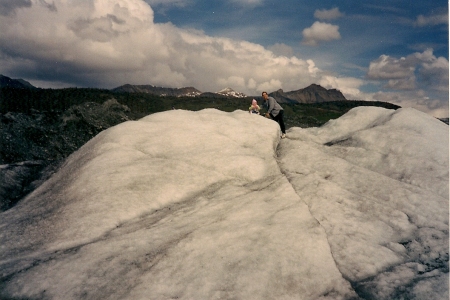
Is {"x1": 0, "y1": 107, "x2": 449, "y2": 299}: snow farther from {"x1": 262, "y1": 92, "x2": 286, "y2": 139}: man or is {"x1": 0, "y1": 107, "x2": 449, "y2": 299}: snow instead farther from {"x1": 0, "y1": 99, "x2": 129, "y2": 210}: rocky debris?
{"x1": 0, "y1": 99, "x2": 129, "y2": 210}: rocky debris

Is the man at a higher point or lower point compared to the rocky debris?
higher

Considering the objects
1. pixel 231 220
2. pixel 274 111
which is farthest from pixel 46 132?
pixel 231 220

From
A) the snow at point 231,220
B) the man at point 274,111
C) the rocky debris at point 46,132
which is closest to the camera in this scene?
the snow at point 231,220

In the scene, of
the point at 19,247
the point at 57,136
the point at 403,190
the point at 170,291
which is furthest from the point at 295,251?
the point at 57,136

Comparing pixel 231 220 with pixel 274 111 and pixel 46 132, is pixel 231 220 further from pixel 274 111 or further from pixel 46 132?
pixel 46 132

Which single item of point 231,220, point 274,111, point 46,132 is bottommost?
point 46,132

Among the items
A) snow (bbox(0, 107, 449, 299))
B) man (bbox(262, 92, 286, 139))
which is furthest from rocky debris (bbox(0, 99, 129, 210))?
man (bbox(262, 92, 286, 139))

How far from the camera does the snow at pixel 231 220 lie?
9875mm

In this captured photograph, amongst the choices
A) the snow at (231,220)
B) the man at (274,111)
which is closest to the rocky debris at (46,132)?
the snow at (231,220)

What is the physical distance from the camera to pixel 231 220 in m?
13.0

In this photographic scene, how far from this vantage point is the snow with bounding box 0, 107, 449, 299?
9875mm

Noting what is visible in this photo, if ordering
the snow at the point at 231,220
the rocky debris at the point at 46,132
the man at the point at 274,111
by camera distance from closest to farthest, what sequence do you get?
the snow at the point at 231,220 → the man at the point at 274,111 → the rocky debris at the point at 46,132

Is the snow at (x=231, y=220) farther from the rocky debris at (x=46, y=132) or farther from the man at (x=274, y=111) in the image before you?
the rocky debris at (x=46, y=132)

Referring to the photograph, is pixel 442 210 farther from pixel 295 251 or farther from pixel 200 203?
pixel 200 203
